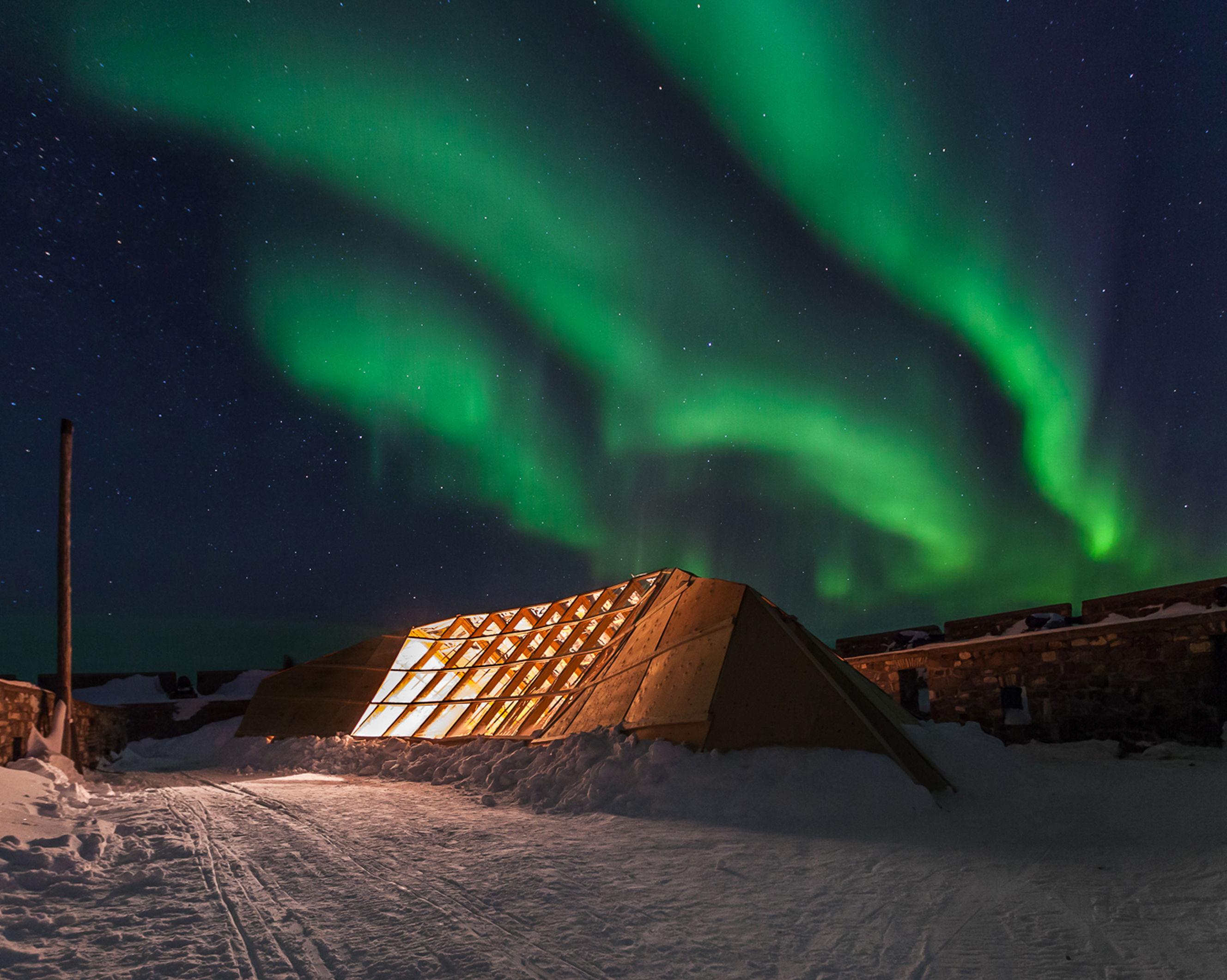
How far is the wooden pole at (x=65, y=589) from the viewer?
1644 centimetres

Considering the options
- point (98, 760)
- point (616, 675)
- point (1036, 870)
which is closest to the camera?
point (1036, 870)

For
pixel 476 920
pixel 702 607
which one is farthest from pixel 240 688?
pixel 476 920

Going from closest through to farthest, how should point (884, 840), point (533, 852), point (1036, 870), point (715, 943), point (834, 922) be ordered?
point (715, 943) → point (834, 922) → point (1036, 870) → point (533, 852) → point (884, 840)

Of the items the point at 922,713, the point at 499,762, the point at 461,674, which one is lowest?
the point at 499,762

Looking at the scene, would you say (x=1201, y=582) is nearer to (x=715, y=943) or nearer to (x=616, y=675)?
(x=616, y=675)

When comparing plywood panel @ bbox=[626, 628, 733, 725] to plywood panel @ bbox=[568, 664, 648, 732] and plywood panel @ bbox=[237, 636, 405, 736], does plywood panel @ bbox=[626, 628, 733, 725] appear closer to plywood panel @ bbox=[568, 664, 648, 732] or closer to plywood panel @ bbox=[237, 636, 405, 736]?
plywood panel @ bbox=[568, 664, 648, 732]

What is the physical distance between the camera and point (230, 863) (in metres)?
5.79

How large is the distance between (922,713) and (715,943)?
657 inches

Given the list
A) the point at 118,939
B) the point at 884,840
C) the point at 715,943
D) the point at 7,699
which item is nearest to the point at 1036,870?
the point at 884,840

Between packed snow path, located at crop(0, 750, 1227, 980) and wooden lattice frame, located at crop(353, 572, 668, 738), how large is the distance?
203 inches

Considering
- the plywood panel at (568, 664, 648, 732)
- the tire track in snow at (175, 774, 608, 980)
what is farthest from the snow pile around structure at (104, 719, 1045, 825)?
the tire track in snow at (175, 774, 608, 980)

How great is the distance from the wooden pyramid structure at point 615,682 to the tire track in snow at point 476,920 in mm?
4414

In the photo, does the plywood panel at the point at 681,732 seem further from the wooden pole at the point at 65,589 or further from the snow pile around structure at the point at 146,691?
the snow pile around structure at the point at 146,691

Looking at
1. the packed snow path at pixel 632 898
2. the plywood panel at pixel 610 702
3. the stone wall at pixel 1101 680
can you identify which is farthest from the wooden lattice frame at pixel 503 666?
the stone wall at pixel 1101 680
